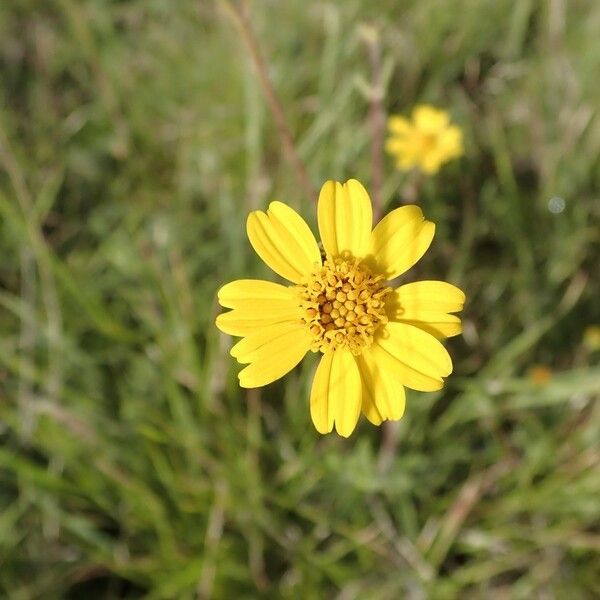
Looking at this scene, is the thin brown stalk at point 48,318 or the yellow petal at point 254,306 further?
the thin brown stalk at point 48,318

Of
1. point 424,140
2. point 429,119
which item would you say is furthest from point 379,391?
point 429,119

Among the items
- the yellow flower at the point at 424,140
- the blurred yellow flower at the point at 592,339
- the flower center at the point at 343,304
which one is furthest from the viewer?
the yellow flower at the point at 424,140

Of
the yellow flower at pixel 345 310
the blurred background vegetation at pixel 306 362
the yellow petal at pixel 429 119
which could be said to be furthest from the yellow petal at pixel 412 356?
the yellow petal at pixel 429 119

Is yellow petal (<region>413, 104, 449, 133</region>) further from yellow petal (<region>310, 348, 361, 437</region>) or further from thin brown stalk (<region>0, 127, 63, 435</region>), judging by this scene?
yellow petal (<region>310, 348, 361, 437</region>)

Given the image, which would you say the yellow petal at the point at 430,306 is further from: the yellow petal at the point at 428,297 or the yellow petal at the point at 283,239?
the yellow petal at the point at 283,239

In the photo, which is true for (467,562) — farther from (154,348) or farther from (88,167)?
(88,167)

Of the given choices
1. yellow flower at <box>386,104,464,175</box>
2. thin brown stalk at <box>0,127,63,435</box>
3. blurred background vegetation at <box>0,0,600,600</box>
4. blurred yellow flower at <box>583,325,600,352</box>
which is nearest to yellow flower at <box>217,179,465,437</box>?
blurred background vegetation at <box>0,0,600,600</box>

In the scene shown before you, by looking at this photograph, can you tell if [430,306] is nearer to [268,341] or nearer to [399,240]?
[399,240]
